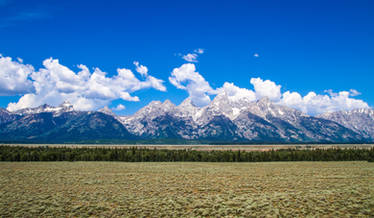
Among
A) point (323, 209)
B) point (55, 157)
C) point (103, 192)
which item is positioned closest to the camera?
point (323, 209)

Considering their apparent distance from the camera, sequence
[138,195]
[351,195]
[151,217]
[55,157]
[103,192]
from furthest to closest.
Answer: [55,157], [103,192], [138,195], [351,195], [151,217]

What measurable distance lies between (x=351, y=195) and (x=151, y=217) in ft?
69.8

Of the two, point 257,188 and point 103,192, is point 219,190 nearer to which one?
point 257,188

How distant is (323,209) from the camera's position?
23938mm

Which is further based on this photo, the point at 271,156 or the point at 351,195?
the point at 271,156

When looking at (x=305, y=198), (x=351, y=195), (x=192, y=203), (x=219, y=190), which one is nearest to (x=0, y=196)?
(x=192, y=203)

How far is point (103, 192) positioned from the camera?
3375 centimetres

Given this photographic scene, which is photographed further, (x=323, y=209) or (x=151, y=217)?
(x=323, y=209)

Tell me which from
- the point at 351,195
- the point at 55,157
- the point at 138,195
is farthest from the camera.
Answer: the point at 55,157

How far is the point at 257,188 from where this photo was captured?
1393 inches

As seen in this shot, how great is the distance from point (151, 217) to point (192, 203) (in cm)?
565

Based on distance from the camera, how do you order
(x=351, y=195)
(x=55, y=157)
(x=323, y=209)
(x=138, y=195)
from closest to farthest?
(x=323, y=209) → (x=351, y=195) → (x=138, y=195) → (x=55, y=157)

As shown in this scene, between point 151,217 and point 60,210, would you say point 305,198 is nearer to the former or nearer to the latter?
point 151,217

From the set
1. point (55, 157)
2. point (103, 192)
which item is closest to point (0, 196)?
point (103, 192)
